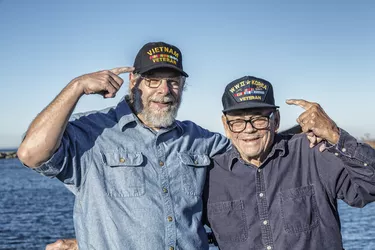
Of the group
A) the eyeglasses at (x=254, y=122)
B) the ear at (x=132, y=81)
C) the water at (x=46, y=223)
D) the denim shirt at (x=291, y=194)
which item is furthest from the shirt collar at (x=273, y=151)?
the water at (x=46, y=223)

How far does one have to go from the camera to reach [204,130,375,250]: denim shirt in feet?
16.7

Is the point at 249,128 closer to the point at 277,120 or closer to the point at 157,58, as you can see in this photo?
the point at 277,120

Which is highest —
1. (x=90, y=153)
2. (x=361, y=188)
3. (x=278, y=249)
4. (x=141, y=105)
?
(x=141, y=105)

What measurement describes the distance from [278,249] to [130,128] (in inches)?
78.5

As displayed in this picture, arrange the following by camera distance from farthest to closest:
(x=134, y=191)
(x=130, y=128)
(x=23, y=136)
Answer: (x=130, y=128), (x=134, y=191), (x=23, y=136)

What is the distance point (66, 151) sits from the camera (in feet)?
15.8

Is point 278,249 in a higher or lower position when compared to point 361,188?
lower

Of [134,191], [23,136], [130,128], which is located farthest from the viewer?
[130,128]

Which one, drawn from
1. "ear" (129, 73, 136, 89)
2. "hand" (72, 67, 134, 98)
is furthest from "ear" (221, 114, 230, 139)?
"hand" (72, 67, 134, 98)

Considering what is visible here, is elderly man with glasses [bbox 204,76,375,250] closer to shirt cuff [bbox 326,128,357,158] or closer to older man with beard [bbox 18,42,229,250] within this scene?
shirt cuff [bbox 326,128,357,158]

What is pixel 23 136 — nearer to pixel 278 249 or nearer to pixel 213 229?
pixel 213 229

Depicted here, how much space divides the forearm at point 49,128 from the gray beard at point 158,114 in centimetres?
106

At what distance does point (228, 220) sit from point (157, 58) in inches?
75.9

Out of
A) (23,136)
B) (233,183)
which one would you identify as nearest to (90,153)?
(23,136)
